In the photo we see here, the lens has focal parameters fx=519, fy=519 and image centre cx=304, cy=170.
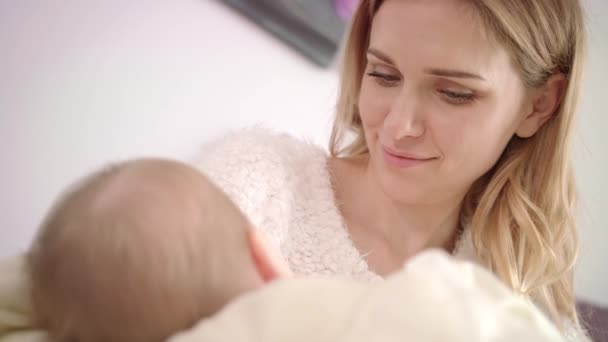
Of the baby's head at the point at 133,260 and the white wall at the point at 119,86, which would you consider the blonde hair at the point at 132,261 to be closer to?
the baby's head at the point at 133,260

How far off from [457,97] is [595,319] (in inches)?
45.6

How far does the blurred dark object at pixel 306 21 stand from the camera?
4.27 ft

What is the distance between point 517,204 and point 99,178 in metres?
0.90

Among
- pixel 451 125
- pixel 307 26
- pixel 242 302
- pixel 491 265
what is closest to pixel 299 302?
pixel 242 302

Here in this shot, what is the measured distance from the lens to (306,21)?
1375 millimetres

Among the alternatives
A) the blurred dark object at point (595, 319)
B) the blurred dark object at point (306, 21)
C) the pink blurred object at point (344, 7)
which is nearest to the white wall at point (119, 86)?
the blurred dark object at point (306, 21)

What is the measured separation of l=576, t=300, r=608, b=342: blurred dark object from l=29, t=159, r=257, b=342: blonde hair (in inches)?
53.5

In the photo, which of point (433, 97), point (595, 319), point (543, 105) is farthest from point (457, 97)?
point (595, 319)

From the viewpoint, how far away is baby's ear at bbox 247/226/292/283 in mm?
534

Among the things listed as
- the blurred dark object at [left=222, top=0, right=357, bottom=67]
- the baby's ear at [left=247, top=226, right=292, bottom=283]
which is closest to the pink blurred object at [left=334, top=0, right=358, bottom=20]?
the blurred dark object at [left=222, top=0, right=357, bottom=67]

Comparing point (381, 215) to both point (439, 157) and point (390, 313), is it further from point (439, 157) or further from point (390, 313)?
point (390, 313)

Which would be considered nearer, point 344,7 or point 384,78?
point 384,78

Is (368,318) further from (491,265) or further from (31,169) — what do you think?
(31,169)

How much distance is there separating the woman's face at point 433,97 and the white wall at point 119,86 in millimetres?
481
